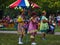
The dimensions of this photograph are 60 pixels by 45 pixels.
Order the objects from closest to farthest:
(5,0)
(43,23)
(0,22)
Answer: (43,23) < (5,0) < (0,22)

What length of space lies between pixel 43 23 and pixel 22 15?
2.78 metres

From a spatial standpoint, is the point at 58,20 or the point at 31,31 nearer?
the point at 31,31

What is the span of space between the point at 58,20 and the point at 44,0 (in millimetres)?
5101

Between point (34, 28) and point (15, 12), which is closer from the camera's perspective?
point (34, 28)

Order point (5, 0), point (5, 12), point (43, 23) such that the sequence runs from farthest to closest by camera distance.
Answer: point (5, 12)
point (5, 0)
point (43, 23)

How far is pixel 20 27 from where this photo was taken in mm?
16281

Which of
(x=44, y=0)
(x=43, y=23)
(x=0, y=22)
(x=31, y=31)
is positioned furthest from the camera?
(x=44, y=0)

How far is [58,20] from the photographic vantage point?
131 ft

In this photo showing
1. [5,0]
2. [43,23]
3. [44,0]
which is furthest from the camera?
[44,0]

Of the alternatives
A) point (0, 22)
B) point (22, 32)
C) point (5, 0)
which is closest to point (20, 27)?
point (22, 32)

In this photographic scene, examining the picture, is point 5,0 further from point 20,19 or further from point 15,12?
point 15,12

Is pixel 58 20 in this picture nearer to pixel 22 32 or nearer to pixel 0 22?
pixel 0 22

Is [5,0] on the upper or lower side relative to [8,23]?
upper

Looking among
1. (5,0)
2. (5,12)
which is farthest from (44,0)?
(5,0)
